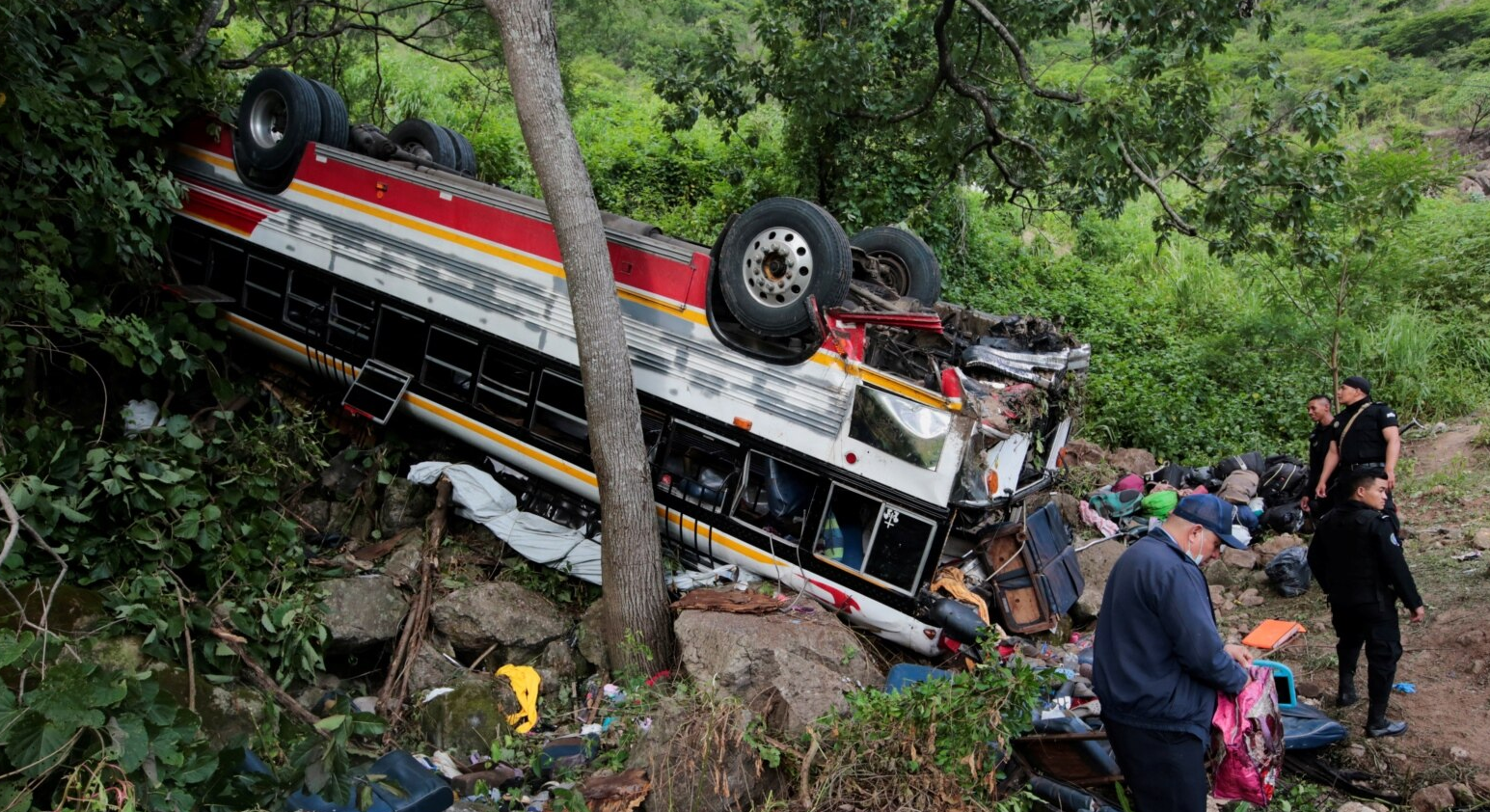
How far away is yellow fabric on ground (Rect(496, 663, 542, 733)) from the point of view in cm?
611

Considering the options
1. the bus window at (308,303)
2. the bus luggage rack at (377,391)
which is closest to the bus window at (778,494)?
the bus luggage rack at (377,391)

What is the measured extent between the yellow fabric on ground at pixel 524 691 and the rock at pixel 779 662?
0.99m

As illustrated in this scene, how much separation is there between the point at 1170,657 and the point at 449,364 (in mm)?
5476

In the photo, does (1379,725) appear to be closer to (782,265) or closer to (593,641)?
(782,265)

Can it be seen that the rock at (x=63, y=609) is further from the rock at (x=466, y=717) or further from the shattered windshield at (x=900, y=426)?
the shattered windshield at (x=900, y=426)

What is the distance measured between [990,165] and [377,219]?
25.8 feet

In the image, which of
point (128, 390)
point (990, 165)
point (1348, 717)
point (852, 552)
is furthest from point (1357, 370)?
point (128, 390)

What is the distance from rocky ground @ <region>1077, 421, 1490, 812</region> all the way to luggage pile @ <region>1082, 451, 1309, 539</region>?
375 millimetres

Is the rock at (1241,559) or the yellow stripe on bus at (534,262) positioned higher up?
the yellow stripe on bus at (534,262)

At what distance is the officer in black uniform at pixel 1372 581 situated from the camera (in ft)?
17.7

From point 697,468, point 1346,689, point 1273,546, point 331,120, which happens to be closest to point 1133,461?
point 1273,546

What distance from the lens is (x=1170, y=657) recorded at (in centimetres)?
378

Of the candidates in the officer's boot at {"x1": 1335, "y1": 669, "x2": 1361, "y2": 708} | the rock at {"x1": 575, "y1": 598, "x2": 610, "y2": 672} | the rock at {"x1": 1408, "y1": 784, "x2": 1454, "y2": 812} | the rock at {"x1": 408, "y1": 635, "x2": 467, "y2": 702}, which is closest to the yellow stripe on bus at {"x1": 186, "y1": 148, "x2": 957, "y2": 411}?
the rock at {"x1": 575, "y1": 598, "x2": 610, "y2": 672}

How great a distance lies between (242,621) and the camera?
19.4ft
